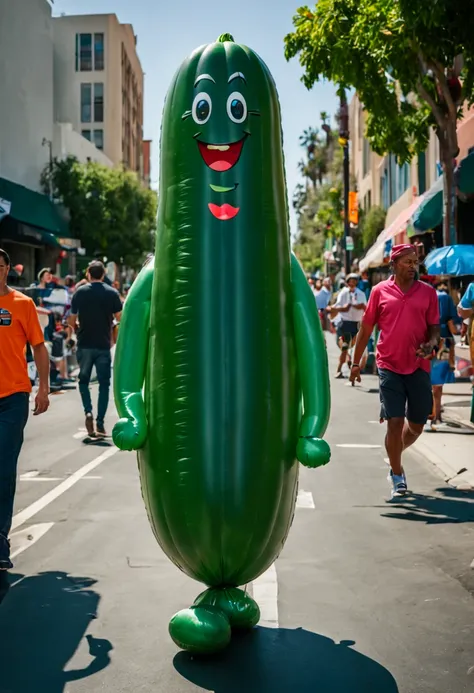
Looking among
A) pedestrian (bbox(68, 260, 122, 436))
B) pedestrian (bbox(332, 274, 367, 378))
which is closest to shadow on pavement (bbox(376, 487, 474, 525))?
pedestrian (bbox(68, 260, 122, 436))

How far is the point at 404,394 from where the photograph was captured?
7.55 meters

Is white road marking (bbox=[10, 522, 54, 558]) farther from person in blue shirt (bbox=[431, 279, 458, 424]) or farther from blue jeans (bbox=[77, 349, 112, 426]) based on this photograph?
person in blue shirt (bbox=[431, 279, 458, 424])

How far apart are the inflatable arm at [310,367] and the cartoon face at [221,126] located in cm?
53

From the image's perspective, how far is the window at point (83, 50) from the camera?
65.8m

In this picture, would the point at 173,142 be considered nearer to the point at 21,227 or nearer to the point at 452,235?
the point at 452,235

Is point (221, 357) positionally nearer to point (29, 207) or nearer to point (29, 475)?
point (29, 475)

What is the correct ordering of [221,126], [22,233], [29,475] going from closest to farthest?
[221,126] < [29,475] < [22,233]

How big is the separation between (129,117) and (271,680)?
73759mm

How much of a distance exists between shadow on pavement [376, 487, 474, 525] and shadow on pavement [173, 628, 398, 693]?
281cm

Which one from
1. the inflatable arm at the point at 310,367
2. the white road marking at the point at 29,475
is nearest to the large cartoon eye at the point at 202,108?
the inflatable arm at the point at 310,367

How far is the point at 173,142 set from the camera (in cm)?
448

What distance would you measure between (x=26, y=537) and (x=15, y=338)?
5.71 feet

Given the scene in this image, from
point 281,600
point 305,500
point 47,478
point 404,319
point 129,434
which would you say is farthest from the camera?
point 47,478

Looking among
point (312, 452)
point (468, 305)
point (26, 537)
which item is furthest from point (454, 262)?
point (312, 452)
